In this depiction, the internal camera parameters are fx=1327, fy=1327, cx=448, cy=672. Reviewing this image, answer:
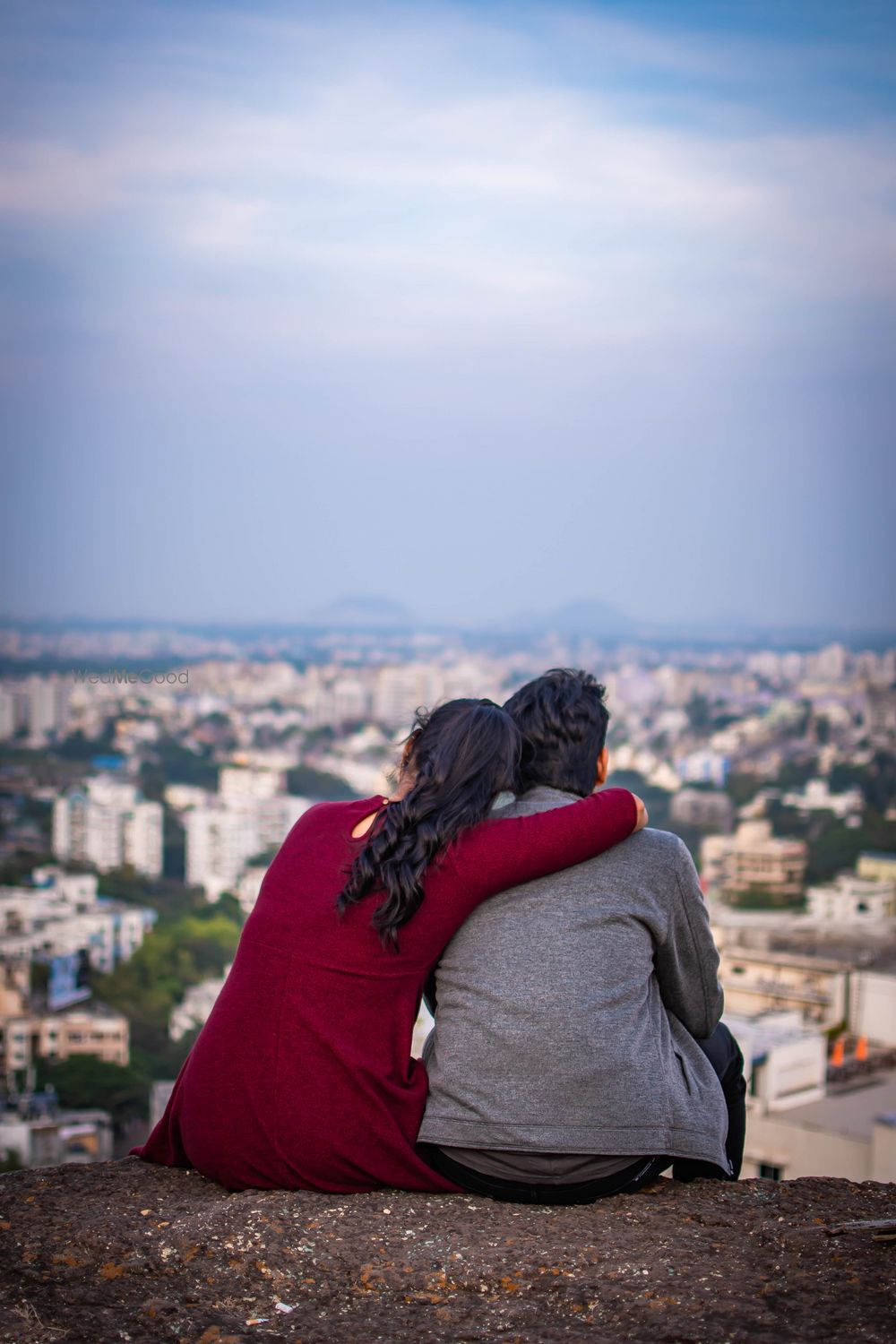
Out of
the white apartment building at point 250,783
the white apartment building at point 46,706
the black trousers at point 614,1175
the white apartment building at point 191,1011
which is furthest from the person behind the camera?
the white apartment building at point 46,706

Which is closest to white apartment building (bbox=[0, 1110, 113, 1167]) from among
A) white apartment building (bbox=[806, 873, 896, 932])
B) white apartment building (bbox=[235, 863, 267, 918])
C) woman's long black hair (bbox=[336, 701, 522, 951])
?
white apartment building (bbox=[235, 863, 267, 918])

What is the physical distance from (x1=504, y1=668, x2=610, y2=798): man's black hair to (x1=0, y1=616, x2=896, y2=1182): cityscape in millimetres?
182

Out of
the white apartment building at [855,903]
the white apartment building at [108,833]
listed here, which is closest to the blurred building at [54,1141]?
the white apartment building at [108,833]

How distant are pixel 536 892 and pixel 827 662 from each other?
164ft

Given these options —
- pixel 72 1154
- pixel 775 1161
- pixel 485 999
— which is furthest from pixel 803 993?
pixel 485 999

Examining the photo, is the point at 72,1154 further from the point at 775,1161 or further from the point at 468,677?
the point at 468,677

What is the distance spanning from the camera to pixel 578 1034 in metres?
1.74

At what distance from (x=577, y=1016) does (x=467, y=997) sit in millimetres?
151

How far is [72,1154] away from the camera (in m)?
12.7

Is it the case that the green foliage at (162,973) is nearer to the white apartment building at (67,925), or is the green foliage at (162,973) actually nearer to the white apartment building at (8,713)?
the white apartment building at (67,925)

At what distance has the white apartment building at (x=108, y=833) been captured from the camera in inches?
1033

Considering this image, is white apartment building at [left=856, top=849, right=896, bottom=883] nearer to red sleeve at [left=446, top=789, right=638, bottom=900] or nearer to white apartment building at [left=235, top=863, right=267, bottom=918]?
white apartment building at [left=235, top=863, right=267, bottom=918]

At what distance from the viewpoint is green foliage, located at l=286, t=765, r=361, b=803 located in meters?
32.3

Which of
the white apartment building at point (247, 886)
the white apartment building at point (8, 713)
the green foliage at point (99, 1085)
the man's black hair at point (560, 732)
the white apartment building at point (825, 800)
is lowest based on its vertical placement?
the green foliage at point (99, 1085)
